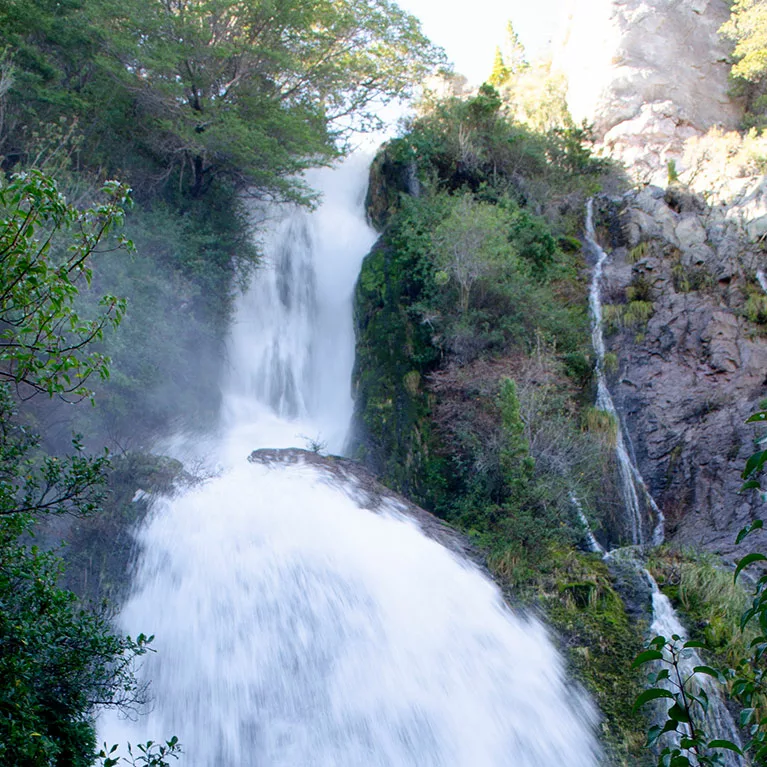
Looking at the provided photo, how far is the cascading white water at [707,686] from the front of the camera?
22.9 ft

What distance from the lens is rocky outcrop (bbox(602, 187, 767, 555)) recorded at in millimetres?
12148

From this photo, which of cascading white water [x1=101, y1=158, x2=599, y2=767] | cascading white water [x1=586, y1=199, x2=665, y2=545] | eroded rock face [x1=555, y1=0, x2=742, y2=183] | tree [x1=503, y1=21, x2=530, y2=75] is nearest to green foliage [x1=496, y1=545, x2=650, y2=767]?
cascading white water [x1=101, y1=158, x2=599, y2=767]

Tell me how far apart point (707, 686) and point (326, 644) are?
417 cm

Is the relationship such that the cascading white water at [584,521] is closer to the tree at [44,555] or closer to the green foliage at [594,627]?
the green foliage at [594,627]

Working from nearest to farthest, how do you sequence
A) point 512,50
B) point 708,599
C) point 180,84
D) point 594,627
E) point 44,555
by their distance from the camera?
point 44,555
point 594,627
point 708,599
point 180,84
point 512,50

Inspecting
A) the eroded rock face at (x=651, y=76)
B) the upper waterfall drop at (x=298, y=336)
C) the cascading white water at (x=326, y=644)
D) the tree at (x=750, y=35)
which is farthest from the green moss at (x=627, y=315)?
the tree at (x=750, y=35)

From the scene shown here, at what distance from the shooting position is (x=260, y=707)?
6.92 metres

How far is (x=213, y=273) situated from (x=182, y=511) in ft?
26.2

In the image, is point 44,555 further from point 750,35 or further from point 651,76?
point 750,35

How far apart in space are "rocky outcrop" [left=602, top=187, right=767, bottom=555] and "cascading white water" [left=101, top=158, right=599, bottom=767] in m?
5.14

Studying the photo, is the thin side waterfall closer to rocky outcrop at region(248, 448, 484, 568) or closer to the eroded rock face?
the eroded rock face

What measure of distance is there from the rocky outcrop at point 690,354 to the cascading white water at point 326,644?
5.14 meters

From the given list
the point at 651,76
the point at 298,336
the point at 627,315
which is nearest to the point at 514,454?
the point at 627,315

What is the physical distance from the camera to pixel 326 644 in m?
7.54
